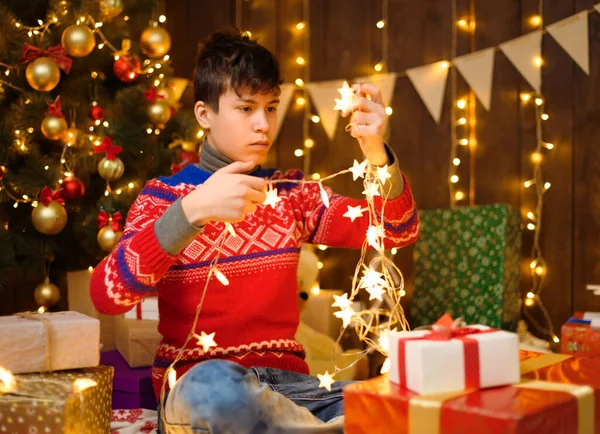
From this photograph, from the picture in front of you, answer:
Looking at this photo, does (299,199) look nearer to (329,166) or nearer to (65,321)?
(65,321)

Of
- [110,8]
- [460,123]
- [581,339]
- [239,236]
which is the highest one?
[110,8]

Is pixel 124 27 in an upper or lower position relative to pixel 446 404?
upper

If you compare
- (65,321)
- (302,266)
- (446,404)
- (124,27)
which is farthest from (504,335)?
(124,27)

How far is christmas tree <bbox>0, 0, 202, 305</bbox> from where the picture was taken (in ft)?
7.54

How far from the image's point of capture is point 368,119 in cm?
144

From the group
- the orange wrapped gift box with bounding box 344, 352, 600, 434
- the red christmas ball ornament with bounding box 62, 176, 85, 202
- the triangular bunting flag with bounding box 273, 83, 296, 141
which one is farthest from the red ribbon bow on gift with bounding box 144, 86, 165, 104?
the orange wrapped gift box with bounding box 344, 352, 600, 434

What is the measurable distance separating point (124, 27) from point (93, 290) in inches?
57.0

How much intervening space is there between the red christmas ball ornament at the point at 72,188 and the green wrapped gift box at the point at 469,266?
117 centimetres

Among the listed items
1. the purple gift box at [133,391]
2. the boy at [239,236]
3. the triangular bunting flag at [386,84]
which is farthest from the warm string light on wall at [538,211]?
the purple gift box at [133,391]

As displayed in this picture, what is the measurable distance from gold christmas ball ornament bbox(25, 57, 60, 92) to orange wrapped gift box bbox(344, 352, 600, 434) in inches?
62.3

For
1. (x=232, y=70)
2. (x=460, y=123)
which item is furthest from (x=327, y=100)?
(x=232, y=70)

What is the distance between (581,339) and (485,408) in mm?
1255

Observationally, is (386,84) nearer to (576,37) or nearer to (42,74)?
(576,37)

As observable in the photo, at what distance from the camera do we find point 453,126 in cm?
269
